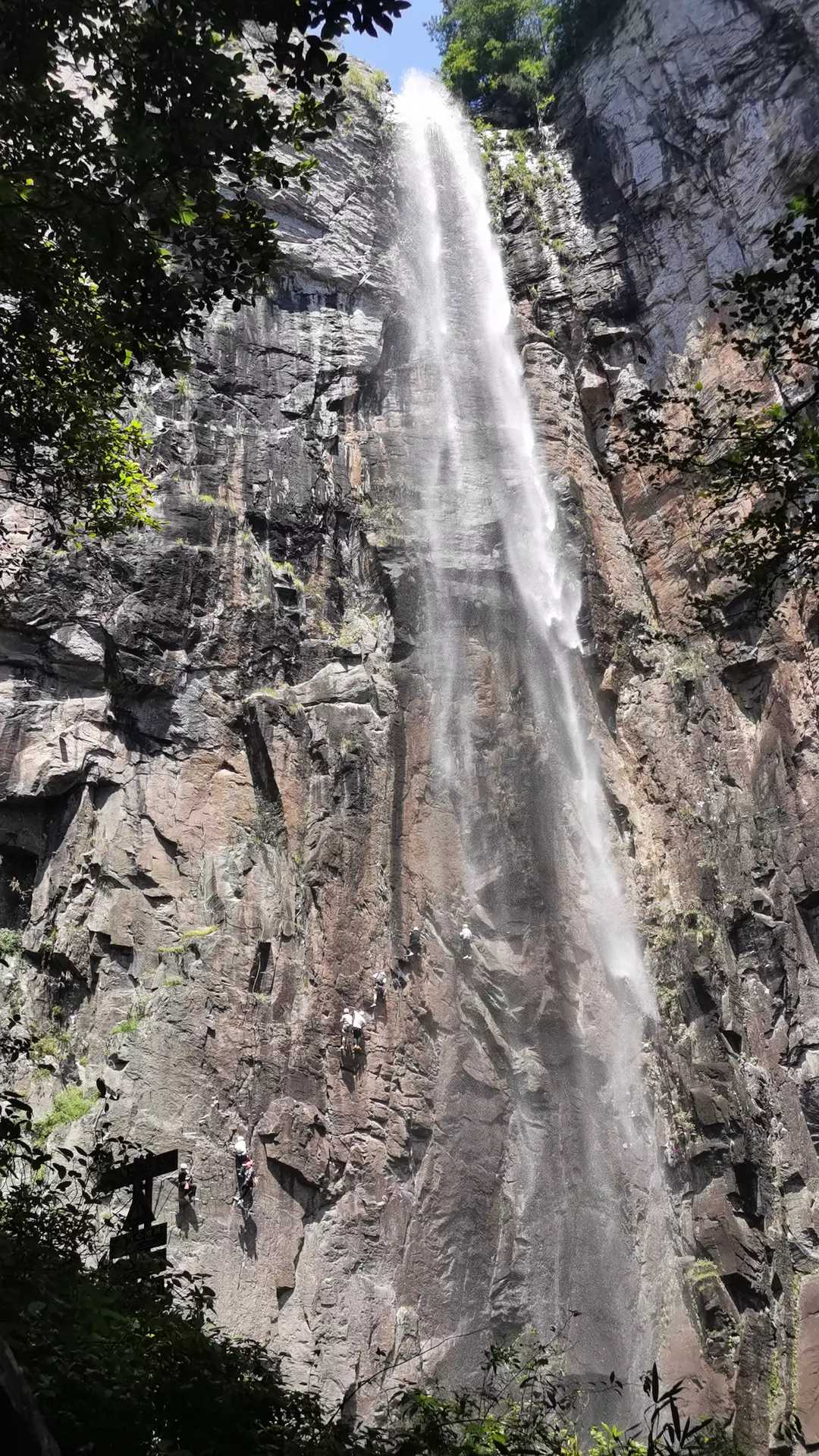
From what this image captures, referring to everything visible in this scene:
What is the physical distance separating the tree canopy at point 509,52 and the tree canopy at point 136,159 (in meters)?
31.1

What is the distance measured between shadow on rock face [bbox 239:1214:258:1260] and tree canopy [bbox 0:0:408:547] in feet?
37.8

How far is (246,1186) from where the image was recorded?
15305 mm

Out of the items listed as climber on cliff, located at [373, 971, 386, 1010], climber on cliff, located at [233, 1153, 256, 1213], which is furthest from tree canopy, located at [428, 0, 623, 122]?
climber on cliff, located at [233, 1153, 256, 1213]

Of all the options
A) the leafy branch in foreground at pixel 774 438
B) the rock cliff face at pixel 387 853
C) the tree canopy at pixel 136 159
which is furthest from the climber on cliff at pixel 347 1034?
the tree canopy at pixel 136 159

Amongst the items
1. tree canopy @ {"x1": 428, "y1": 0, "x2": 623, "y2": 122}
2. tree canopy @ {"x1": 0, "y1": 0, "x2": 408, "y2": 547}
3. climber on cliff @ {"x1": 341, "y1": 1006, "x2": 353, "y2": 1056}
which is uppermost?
tree canopy @ {"x1": 428, "y1": 0, "x2": 623, "y2": 122}

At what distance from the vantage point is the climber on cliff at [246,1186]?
15.2 metres

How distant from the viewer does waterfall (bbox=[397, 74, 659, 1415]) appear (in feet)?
54.4

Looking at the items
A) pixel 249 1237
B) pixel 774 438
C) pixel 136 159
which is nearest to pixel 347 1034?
pixel 249 1237

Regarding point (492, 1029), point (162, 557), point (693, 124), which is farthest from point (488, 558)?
point (693, 124)

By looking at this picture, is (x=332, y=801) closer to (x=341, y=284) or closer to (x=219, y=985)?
(x=219, y=985)

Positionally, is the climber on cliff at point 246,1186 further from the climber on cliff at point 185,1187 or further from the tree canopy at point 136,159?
the tree canopy at point 136,159

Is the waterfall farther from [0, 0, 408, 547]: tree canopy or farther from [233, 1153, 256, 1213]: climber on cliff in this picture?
[0, 0, 408, 547]: tree canopy

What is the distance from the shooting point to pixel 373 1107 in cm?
1694

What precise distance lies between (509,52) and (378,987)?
108ft
